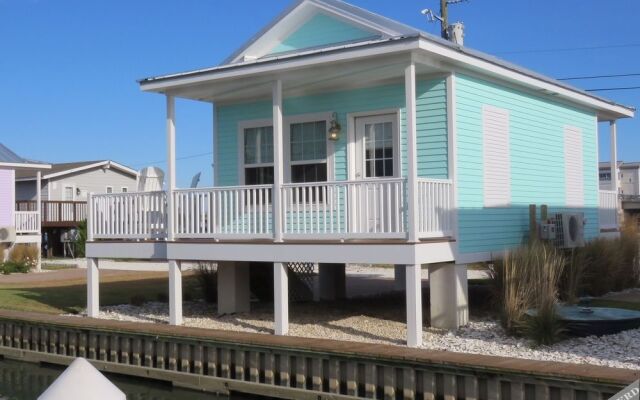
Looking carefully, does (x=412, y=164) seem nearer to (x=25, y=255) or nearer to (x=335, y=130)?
(x=335, y=130)

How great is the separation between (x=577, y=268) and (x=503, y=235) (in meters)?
1.49

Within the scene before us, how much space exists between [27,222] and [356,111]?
2119 centimetres

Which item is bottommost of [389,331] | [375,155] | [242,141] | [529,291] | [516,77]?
[389,331]

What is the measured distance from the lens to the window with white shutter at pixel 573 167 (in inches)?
665

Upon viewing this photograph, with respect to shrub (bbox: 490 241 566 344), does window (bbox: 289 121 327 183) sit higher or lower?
higher

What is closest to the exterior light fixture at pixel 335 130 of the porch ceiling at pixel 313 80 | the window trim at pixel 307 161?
the window trim at pixel 307 161

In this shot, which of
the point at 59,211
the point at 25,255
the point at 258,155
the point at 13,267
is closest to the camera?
the point at 258,155

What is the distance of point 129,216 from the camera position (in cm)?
1545

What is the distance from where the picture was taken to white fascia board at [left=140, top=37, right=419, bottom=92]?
11.5 metres

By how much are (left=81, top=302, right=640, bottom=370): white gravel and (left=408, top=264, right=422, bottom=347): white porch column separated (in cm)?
29

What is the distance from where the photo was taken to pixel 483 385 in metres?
9.38

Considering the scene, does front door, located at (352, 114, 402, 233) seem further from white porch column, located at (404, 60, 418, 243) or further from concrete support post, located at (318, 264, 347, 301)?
concrete support post, located at (318, 264, 347, 301)

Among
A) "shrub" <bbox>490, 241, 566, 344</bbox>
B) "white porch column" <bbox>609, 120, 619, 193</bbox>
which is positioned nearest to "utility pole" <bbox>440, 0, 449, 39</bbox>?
"white porch column" <bbox>609, 120, 619, 193</bbox>

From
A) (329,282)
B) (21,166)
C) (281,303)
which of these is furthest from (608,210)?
(21,166)
